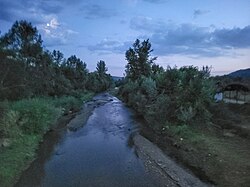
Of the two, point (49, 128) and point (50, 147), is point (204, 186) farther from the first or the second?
point (49, 128)

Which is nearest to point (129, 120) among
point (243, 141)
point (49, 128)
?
point (49, 128)

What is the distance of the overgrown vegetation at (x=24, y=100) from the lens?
1761 cm

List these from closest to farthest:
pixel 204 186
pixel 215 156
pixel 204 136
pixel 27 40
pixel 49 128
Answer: pixel 204 186 < pixel 215 156 < pixel 204 136 < pixel 49 128 < pixel 27 40

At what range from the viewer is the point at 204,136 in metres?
22.4

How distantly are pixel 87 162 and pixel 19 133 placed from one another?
6.08 meters

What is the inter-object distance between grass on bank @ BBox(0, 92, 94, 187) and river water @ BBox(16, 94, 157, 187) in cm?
64

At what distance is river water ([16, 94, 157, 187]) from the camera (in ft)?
48.5

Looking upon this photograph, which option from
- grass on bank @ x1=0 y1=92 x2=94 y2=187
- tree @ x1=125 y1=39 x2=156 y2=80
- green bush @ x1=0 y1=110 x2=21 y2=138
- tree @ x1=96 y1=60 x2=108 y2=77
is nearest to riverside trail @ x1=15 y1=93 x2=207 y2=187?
grass on bank @ x1=0 y1=92 x2=94 y2=187

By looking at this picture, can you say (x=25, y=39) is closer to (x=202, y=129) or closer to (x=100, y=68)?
(x=202, y=129)

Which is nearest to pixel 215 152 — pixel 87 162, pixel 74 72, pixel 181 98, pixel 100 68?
pixel 87 162

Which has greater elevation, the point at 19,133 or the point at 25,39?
the point at 25,39

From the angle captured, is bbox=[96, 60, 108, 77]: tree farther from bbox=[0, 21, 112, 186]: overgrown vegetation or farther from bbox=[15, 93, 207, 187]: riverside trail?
bbox=[15, 93, 207, 187]: riverside trail

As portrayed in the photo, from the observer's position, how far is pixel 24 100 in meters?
26.0

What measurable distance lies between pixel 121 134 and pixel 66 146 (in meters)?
6.74
